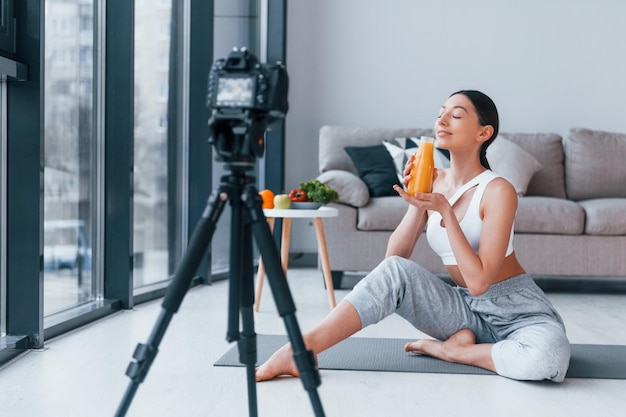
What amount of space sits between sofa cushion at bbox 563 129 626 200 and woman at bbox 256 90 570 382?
2418 millimetres

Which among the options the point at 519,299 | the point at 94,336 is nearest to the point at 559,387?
the point at 519,299

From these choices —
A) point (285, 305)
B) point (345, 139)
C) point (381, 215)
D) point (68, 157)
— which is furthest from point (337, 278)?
point (285, 305)

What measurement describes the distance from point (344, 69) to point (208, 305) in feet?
7.41

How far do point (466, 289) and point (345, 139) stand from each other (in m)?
2.34

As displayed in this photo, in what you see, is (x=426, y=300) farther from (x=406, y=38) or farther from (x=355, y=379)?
(x=406, y=38)

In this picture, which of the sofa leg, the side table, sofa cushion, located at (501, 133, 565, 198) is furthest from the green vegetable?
sofa cushion, located at (501, 133, 565, 198)

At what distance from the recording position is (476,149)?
2246mm

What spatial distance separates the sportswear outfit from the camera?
6.82 ft

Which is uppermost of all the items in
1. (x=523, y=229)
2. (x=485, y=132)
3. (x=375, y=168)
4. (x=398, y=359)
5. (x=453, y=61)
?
(x=453, y=61)

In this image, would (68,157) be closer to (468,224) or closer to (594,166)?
(468,224)

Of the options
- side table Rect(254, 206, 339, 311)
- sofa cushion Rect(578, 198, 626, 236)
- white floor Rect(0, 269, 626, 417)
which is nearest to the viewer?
white floor Rect(0, 269, 626, 417)

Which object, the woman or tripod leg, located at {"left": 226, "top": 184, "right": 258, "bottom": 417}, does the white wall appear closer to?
the woman

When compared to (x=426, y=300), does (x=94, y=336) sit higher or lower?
lower

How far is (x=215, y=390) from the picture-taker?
77.0 inches
